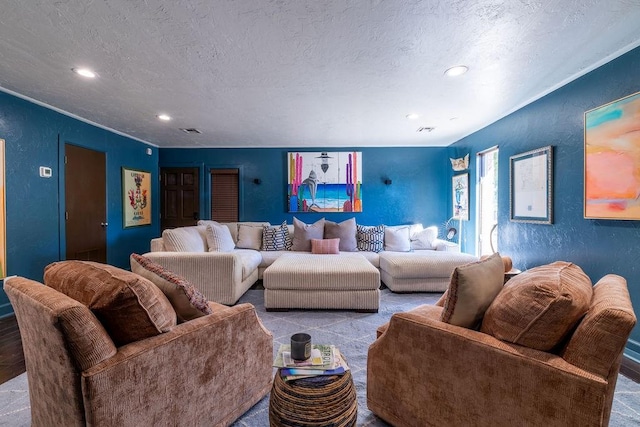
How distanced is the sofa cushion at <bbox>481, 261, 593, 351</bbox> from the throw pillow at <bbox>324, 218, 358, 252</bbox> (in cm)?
344

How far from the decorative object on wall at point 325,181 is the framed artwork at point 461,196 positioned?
67.3 inches

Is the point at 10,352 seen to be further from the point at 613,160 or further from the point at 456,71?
the point at 613,160

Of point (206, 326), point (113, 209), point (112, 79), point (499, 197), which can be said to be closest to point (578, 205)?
point (499, 197)

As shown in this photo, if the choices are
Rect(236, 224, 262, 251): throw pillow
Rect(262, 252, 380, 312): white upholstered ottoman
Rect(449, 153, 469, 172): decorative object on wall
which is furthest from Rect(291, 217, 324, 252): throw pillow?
Rect(449, 153, 469, 172): decorative object on wall

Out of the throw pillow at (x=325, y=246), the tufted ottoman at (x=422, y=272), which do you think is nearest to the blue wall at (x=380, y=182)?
the throw pillow at (x=325, y=246)

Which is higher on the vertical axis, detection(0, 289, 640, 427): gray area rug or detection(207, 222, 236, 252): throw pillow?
detection(207, 222, 236, 252): throw pillow

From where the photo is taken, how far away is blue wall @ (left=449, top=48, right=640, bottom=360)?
217cm

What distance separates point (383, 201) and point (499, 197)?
2137mm

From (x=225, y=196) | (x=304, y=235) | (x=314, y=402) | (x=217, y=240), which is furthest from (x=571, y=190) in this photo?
(x=225, y=196)

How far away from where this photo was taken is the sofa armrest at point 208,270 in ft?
10.4

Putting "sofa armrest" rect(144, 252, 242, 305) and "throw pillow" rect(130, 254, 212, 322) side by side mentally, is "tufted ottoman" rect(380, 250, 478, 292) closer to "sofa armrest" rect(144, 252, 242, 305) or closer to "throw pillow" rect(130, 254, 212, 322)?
"sofa armrest" rect(144, 252, 242, 305)

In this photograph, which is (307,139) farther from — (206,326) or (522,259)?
(206,326)

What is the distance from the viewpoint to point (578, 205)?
259 cm

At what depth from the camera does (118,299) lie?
106 centimetres
